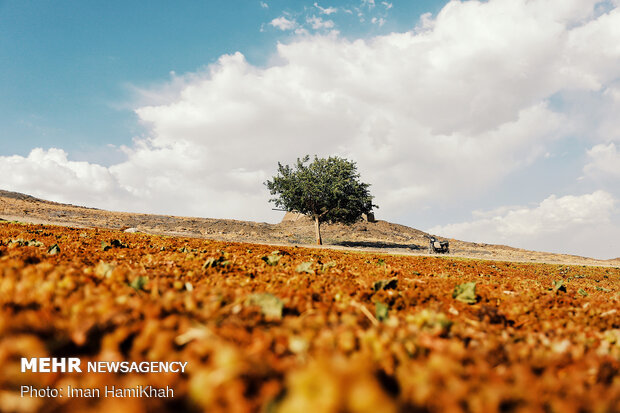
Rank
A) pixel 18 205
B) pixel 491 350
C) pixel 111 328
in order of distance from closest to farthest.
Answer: pixel 111 328 → pixel 491 350 → pixel 18 205

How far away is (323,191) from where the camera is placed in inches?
1569

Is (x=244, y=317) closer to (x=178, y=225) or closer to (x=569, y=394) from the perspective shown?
(x=569, y=394)

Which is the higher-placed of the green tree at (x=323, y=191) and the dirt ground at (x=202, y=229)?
the green tree at (x=323, y=191)

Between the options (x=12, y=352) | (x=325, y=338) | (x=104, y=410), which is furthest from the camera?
(x=325, y=338)

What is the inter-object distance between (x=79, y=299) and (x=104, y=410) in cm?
151

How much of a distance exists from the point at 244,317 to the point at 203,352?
0.82 meters

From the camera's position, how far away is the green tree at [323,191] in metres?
39.4

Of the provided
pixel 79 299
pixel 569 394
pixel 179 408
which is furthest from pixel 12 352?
pixel 569 394

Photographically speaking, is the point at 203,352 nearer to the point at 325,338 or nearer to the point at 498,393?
the point at 325,338

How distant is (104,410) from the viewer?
937 mm

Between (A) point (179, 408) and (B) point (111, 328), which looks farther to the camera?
(B) point (111, 328)

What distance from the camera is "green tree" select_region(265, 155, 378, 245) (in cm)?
3941

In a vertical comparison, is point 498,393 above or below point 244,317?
above

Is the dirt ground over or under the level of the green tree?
under
